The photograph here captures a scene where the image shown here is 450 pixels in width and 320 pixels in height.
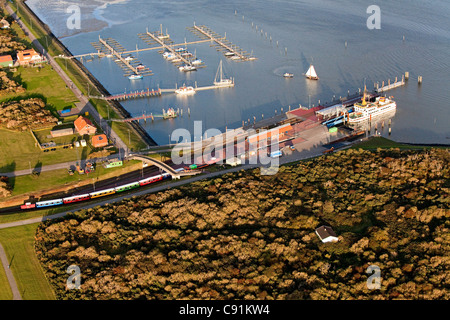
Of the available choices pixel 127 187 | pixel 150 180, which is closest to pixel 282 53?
pixel 150 180

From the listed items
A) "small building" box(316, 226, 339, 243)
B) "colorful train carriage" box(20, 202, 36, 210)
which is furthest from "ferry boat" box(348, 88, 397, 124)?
"colorful train carriage" box(20, 202, 36, 210)

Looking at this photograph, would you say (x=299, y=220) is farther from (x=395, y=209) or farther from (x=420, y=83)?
(x=420, y=83)

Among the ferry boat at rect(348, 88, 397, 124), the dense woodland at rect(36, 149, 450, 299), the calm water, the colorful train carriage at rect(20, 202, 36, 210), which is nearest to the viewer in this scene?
the dense woodland at rect(36, 149, 450, 299)

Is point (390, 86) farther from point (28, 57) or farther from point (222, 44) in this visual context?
point (28, 57)

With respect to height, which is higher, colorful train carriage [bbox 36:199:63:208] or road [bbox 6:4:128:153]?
road [bbox 6:4:128:153]

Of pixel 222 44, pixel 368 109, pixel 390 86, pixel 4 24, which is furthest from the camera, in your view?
pixel 4 24

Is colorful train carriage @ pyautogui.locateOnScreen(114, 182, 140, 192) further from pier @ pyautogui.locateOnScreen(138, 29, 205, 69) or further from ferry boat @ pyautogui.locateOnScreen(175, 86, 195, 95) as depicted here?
pier @ pyautogui.locateOnScreen(138, 29, 205, 69)
